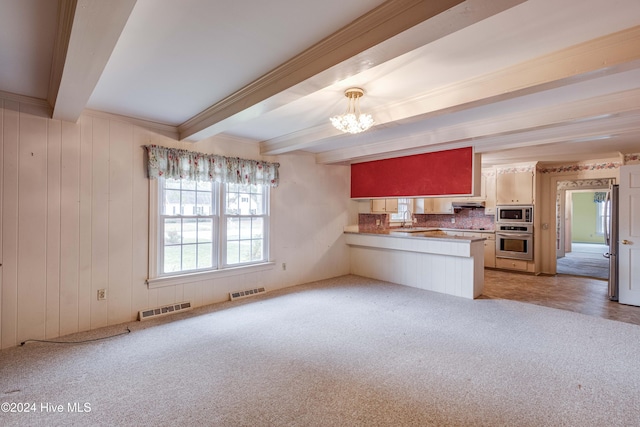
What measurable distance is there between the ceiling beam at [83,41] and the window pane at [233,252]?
2.50 metres

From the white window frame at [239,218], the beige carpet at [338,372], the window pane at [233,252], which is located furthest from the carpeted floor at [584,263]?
the window pane at [233,252]

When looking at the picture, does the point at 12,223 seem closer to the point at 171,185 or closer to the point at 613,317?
the point at 171,185

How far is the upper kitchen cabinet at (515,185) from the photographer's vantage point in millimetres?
6270

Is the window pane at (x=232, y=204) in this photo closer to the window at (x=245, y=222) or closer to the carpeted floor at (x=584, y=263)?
the window at (x=245, y=222)

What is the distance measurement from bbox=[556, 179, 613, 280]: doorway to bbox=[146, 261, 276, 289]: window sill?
→ 20.4 feet

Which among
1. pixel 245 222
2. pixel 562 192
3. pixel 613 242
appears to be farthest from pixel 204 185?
pixel 562 192

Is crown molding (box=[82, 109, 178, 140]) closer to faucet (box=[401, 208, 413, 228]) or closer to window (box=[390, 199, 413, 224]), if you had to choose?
window (box=[390, 199, 413, 224])

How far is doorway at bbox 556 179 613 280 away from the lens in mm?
7167

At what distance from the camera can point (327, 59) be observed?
193 cm

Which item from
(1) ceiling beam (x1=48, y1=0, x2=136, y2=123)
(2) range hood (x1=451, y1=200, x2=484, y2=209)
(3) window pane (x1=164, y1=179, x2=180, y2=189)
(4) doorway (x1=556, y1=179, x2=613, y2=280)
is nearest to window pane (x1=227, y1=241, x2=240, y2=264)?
(3) window pane (x1=164, y1=179, x2=180, y2=189)

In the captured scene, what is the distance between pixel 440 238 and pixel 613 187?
2.63 metres

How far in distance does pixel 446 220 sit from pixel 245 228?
5488 mm

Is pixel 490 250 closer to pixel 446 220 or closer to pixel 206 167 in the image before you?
pixel 446 220

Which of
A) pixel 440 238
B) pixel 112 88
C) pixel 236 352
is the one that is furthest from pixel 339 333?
pixel 112 88
